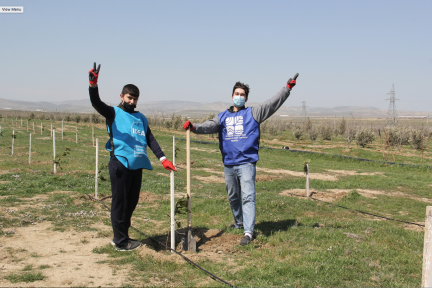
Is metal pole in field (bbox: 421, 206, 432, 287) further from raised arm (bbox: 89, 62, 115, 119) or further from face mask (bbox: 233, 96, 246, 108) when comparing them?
raised arm (bbox: 89, 62, 115, 119)

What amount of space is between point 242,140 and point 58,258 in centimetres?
311

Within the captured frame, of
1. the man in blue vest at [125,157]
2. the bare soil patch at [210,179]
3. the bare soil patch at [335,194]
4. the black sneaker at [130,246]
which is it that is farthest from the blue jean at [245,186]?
the bare soil patch at [210,179]

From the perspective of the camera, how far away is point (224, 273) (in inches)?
164

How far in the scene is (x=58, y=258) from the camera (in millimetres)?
4441

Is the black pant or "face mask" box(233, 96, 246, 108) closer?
the black pant

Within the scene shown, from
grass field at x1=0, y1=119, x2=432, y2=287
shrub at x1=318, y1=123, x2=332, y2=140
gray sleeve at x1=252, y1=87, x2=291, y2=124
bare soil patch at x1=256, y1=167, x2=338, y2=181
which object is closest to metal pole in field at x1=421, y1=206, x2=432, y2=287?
grass field at x1=0, y1=119, x2=432, y2=287

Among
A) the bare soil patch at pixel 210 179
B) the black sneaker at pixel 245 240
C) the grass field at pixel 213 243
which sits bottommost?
the bare soil patch at pixel 210 179

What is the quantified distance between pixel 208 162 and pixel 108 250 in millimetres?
15225

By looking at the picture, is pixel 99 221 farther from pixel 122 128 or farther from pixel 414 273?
pixel 414 273

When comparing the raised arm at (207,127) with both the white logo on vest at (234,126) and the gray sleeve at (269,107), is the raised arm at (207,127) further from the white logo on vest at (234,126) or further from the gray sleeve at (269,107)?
the gray sleeve at (269,107)

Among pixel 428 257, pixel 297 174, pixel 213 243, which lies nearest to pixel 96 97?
pixel 213 243

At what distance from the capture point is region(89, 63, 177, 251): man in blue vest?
4.57 m

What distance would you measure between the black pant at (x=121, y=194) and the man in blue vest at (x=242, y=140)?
1191 millimetres

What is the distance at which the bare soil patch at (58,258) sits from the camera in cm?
374
